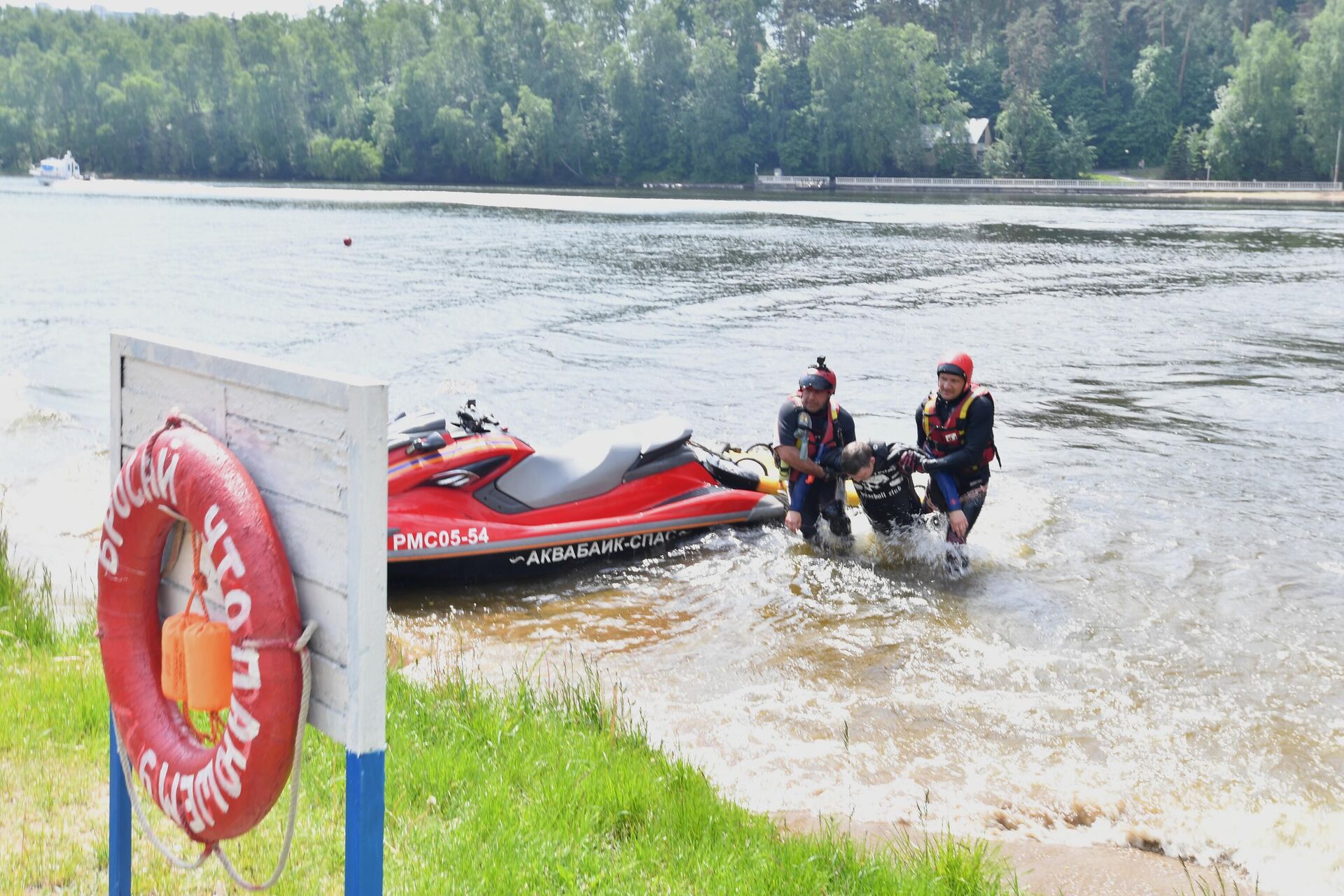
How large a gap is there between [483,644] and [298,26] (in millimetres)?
137413

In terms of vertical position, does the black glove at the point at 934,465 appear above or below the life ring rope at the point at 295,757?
below

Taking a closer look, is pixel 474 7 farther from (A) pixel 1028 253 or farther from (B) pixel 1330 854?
(B) pixel 1330 854

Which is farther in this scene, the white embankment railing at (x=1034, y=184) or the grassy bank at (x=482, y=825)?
the white embankment railing at (x=1034, y=184)

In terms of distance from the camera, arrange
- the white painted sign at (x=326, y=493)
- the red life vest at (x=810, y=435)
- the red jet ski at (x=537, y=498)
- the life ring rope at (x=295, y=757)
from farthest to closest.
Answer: the red life vest at (x=810, y=435)
the red jet ski at (x=537, y=498)
the life ring rope at (x=295, y=757)
the white painted sign at (x=326, y=493)

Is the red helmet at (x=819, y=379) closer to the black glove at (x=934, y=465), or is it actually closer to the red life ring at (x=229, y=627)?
the black glove at (x=934, y=465)

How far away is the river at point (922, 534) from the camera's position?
5.83 metres

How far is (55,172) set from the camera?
310 feet

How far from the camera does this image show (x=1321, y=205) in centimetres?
6588

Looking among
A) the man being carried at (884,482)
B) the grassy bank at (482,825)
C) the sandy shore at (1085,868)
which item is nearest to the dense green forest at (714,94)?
the man being carried at (884,482)

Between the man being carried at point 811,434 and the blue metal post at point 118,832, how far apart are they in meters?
5.85

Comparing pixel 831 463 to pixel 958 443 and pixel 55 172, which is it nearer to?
pixel 958 443

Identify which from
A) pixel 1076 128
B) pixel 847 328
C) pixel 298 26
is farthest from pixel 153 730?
pixel 298 26

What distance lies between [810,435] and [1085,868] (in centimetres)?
425

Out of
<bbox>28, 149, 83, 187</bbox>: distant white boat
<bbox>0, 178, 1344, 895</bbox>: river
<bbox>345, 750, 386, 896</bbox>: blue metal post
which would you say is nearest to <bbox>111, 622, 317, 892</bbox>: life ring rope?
<bbox>345, 750, 386, 896</bbox>: blue metal post
